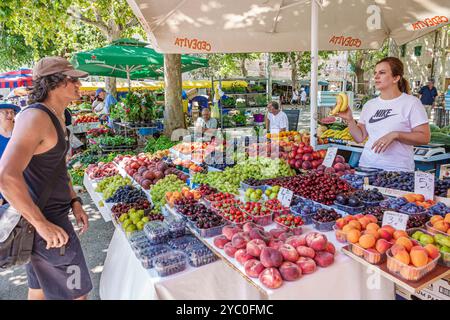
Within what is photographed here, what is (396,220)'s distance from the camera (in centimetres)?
209

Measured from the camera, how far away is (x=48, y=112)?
195 cm

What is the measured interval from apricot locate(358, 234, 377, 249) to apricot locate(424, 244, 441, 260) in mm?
265

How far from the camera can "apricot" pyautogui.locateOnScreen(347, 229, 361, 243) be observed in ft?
6.52

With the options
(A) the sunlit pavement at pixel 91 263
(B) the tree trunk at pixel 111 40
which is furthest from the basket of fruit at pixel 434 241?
(B) the tree trunk at pixel 111 40

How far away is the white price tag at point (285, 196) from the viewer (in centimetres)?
268

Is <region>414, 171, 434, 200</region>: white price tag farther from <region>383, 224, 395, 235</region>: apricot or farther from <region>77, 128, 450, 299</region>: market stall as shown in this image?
<region>383, 224, 395, 235</region>: apricot

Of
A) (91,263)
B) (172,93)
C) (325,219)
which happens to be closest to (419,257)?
(325,219)

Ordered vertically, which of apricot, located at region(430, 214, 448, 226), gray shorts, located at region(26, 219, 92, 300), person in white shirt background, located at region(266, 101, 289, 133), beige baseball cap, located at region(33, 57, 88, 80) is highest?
beige baseball cap, located at region(33, 57, 88, 80)

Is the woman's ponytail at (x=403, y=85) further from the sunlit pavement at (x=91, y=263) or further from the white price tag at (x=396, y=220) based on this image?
the sunlit pavement at (x=91, y=263)

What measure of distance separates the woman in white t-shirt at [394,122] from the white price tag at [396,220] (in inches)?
41.7

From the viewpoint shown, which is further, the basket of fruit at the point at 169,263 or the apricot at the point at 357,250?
the basket of fruit at the point at 169,263

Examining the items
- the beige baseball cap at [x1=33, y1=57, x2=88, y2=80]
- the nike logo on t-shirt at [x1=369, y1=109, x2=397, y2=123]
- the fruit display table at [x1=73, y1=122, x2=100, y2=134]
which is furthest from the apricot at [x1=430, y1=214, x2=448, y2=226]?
the fruit display table at [x1=73, y1=122, x2=100, y2=134]

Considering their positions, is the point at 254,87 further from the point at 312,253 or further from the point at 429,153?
the point at 312,253
